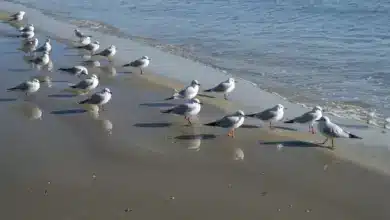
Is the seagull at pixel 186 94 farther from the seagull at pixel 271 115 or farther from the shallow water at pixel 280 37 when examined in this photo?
the shallow water at pixel 280 37

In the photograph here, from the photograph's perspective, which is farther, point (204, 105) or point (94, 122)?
point (204, 105)

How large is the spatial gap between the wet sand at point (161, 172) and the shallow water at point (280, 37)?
3498 mm

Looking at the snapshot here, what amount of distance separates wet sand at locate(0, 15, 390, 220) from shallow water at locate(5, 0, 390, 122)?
3498 mm

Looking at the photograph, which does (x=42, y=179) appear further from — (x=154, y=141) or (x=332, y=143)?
(x=332, y=143)

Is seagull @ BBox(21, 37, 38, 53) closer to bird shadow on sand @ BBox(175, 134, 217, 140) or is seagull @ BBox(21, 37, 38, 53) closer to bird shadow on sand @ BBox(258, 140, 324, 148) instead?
bird shadow on sand @ BBox(175, 134, 217, 140)

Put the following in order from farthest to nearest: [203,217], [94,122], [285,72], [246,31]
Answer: [246,31] → [285,72] → [94,122] → [203,217]

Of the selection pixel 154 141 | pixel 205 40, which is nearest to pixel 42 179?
pixel 154 141

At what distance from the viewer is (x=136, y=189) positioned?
814 centimetres

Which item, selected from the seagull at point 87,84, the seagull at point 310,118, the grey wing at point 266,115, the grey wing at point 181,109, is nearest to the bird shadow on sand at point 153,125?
the grey wing at point 181,109

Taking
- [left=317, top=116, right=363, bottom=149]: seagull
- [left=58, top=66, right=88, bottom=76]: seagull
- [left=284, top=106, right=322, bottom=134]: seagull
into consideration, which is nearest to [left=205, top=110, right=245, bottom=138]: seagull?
[left=284, top=106, right=322, bottom=134]: seagull

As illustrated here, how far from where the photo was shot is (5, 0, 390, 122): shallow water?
14.3m

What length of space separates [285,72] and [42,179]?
9.22 m

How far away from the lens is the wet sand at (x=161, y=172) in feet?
25.0

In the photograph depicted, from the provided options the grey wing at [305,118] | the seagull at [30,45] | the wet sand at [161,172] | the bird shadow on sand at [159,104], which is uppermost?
the grey wing at [305,118]
